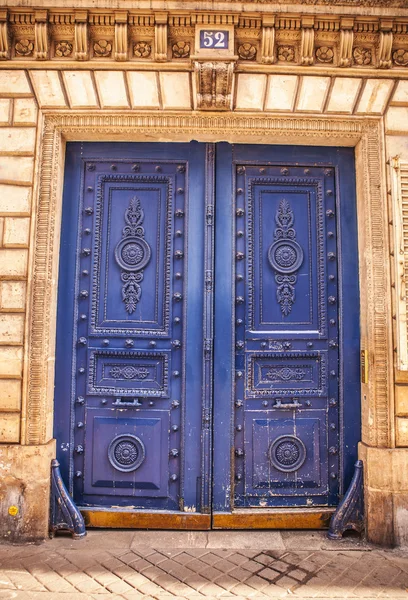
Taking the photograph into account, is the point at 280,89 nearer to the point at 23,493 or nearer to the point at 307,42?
the point at 307,42

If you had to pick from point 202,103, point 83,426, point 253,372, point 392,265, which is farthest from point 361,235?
point 83,426

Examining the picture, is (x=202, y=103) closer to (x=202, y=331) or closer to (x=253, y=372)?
(x=202, y=331)

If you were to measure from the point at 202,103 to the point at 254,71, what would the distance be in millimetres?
499

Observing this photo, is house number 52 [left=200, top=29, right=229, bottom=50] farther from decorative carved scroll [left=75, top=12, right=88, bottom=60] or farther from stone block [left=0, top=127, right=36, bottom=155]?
stone block [left=0, top=127, right=36, bottom=155]

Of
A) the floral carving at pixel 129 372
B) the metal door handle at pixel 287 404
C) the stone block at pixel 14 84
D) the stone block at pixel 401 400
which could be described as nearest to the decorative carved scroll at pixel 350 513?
the stone block at pixel 401 400

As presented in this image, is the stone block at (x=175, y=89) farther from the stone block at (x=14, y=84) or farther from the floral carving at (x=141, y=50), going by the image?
the stone block at (x=14, y=84)

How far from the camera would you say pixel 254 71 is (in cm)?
348

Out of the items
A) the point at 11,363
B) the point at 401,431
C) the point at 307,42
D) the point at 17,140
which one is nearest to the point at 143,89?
the point at 17,140

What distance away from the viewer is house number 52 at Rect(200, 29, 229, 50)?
3.39 m

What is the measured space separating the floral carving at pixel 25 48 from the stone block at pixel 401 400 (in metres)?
3.99

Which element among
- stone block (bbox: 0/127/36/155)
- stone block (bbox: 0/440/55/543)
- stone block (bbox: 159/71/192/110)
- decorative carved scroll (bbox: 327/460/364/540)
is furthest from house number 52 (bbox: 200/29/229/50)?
decorative carved scroll (bbox: 327/460/364/540)

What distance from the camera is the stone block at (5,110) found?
11.4 feet

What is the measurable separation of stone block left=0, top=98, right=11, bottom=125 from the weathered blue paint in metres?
1.77

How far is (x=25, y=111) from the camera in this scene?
348cm
